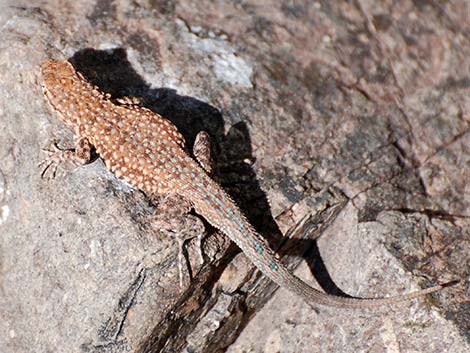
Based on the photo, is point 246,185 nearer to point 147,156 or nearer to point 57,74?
A: point 147,156

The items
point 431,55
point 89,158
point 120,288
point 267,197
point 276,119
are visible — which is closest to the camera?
point 120,288

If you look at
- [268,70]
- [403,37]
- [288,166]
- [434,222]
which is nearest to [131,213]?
[288,166]

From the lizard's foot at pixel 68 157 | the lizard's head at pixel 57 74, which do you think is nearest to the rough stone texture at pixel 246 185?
the lizard's foot at pixel 68 157

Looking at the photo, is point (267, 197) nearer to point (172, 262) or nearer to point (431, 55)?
point (172, 262)

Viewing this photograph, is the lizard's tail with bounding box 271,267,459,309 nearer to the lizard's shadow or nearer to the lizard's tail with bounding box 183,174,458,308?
the lizard's tail with bounding box 183,174,458,308

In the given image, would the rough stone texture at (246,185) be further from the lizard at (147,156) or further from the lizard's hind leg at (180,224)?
the lizard at (147,156)

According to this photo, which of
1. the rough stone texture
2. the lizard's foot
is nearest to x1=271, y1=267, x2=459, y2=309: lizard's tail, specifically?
the rough stone texture
